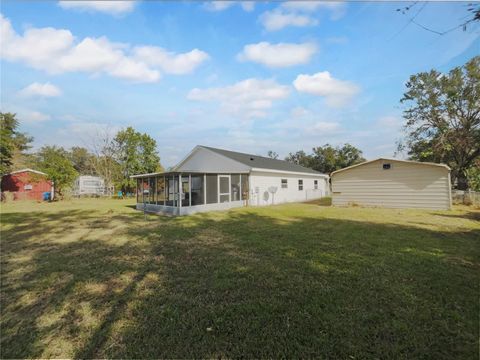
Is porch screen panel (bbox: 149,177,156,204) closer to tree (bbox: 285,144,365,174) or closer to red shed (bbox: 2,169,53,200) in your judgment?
red shed (bbox: 2,169,53,200)

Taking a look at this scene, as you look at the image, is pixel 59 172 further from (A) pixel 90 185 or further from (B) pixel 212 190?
(B) pixel 212 190

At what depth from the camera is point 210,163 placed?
18.2 m

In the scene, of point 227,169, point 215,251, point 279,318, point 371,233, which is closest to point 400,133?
point 227,169

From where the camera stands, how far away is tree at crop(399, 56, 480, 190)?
19.3 m

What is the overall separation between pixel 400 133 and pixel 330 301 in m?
26.2

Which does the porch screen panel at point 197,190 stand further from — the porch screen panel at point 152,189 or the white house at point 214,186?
the porch screen panel at point 152,189

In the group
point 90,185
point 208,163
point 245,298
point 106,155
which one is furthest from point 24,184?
point 245,298

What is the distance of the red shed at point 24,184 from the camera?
24.2 m

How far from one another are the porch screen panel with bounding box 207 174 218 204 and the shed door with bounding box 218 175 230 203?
24 cm

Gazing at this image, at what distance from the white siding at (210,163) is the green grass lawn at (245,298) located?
9.98 m

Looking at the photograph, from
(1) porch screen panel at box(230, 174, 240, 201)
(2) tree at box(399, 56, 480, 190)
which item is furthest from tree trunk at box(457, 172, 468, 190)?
(1) porch screen panel at box(230, 174, 240, 201)

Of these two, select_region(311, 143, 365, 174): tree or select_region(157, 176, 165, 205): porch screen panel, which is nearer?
select_region(157, 176, 165, 205): porch screen panel

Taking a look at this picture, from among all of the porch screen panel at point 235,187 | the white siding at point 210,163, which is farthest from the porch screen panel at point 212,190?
the porch screen panel at point 235,187

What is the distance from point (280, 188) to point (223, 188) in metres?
5.92
